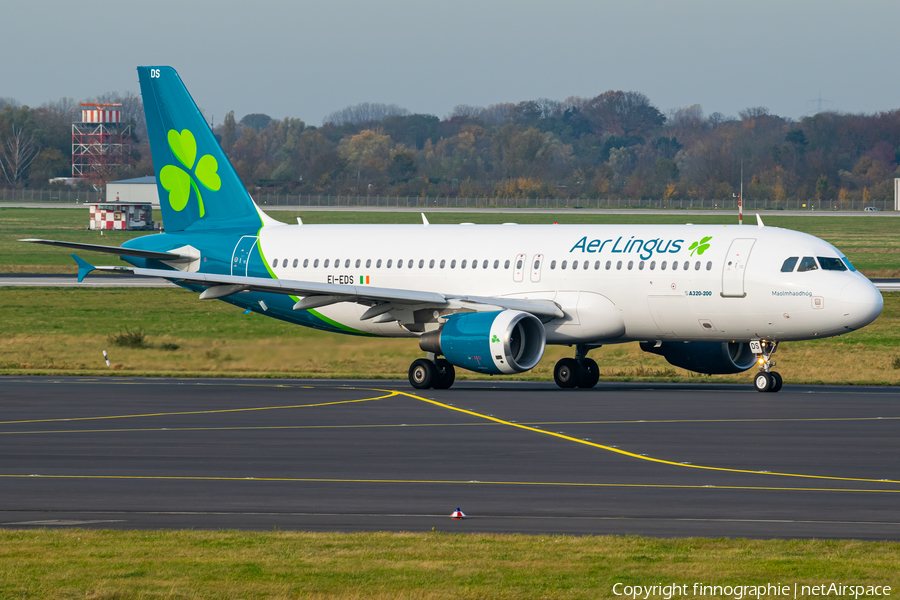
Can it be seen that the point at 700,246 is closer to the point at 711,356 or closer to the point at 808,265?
the point at 808,265

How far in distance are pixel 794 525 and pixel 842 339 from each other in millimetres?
37455

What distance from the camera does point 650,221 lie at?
140 m

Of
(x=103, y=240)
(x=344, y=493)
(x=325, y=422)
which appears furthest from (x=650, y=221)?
(x=344, y=493)

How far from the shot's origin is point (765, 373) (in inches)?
1416

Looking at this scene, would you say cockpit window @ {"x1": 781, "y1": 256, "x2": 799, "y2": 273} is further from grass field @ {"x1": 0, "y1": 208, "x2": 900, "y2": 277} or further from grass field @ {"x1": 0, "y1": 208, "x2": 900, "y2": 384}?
grass field @ {"x1": 0, "y1": 208, "x2": 900, "y2": 277}

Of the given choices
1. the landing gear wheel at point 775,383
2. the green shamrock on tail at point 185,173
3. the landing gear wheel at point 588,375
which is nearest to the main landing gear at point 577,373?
the landing gear wheel at point 588,375

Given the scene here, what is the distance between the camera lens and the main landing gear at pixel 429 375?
37.5 meters

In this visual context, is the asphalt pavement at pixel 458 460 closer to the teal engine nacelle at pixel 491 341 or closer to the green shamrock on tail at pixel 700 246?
the teal engine nacelle at pixel 491 341

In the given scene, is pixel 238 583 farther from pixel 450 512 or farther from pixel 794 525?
pixel 794 525

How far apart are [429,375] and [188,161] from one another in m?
12.6

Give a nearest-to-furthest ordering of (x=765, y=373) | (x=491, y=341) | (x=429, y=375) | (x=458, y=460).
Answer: (x=458, y=460) < (x=491, y=341) < (x=765, y=373) < (x=429, y=375)

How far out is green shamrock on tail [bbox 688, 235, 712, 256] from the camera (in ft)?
118

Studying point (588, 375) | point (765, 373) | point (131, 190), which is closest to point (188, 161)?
point (588, 375)

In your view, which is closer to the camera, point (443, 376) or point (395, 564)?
point (395, 564)
